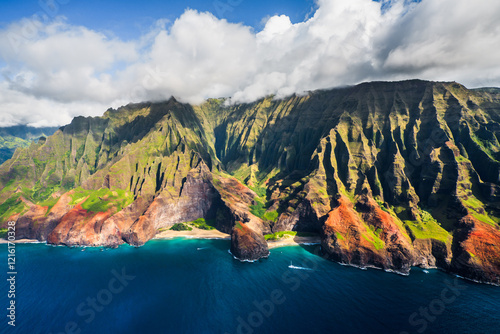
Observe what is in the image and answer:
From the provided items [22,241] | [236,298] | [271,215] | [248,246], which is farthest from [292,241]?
[22,241]

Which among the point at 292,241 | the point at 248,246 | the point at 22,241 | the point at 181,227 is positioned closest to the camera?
the point at 248,246

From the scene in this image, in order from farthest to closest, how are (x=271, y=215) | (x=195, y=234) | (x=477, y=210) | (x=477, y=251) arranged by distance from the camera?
(x=271, y=215)
(x=195, y=234)
(x=477, y=210)
(x=477, y=251)

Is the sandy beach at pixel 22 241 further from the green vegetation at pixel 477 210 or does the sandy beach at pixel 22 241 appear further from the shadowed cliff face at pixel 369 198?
the green vegetation at pixel 477 210

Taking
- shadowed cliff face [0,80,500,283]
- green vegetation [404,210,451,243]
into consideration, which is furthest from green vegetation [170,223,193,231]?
green vegetation [404,210,451,243]

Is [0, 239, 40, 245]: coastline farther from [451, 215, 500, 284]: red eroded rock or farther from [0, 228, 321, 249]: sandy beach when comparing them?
[451, 215, 500, 284]: red eroded rock

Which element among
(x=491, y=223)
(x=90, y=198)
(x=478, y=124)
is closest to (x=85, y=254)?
(x=90, y=198)

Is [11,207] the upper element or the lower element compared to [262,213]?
upper

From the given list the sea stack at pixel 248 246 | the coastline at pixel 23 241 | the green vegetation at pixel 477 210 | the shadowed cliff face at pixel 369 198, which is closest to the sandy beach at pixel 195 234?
the shadowed cliff face at pixel 369 198

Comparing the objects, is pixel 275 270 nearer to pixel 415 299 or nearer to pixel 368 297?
pixel 368 297

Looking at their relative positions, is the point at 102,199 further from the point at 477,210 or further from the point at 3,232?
the point at 477,210
